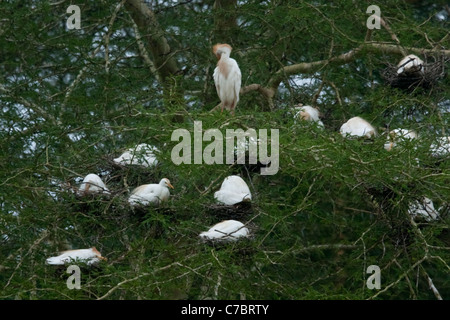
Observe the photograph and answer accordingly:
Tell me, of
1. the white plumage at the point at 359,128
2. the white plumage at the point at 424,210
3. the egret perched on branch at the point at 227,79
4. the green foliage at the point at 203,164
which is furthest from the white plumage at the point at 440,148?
the egret perched on branch at the point at 227,79

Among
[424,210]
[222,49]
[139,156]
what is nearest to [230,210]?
[139,156]

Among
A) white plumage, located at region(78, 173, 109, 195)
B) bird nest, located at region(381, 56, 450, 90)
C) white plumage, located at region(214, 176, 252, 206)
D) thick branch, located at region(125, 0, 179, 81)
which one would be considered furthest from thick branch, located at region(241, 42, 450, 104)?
white plumage, located at region(78, 173, 109, 195)

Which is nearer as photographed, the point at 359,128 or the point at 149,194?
the point at 149,194

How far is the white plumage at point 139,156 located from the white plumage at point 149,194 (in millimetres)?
156

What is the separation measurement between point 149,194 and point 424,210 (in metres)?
1.30

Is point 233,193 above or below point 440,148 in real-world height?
below

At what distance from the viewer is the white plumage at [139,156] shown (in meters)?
4.80

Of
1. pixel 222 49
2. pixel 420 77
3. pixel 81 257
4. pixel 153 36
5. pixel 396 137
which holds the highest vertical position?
pixel 153 36

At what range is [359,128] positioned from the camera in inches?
200

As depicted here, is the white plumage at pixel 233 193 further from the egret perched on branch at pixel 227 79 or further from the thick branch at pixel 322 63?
the thick branch at pixel 322 63

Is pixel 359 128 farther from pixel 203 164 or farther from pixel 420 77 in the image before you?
Result: pixel 203 164

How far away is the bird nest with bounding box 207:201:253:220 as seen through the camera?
15.5 feet

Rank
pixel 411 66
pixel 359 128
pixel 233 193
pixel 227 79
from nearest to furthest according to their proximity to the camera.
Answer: pixel 233 193, pixel 359 128, pixel 411 66, pixel 227 79

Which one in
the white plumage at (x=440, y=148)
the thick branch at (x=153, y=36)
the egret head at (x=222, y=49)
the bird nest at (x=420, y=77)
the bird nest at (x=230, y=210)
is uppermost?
the thick branch at (x=153, y=36)
